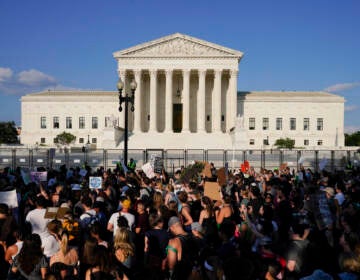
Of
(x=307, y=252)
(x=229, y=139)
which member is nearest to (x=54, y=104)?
(x=229, y=139)

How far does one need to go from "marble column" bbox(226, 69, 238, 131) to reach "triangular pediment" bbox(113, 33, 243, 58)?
10.3 ft

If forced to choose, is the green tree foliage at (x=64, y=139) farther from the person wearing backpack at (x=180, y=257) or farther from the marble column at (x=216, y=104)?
the person wearing backpack at (x=180, y=257)

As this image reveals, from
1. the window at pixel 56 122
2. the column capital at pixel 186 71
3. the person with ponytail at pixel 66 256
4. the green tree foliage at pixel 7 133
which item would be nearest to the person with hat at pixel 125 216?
the person with ponytail at pixel 66 256

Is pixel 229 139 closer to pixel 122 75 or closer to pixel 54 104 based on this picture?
pixel 122 75

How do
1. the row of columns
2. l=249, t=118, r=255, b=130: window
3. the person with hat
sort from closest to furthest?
1. the person with hat
2. the row of columns
3. l=249, t=118, r=255, b=130: window

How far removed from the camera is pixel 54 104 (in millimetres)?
71875

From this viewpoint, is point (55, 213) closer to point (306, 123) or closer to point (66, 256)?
point (66, 256)

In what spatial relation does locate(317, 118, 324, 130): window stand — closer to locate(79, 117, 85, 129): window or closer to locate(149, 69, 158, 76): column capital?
locate(149, 69, 158, 76): column capital

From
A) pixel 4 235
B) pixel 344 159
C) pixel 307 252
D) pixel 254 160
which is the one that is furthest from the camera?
pixel 254 160

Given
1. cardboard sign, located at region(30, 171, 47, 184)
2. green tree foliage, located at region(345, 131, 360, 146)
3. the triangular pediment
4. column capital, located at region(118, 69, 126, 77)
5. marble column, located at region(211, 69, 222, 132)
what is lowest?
green tree foliage, located at region(345, 131, 360, 146)

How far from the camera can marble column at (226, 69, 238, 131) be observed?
62.9 meters

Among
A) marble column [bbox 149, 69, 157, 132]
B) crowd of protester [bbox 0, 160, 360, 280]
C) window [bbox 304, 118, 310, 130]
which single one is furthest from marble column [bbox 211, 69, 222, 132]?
crowd of protester [bbox 0, 160, 360, 280]

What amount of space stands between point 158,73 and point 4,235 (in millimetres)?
60839

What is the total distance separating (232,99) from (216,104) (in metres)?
2.71
